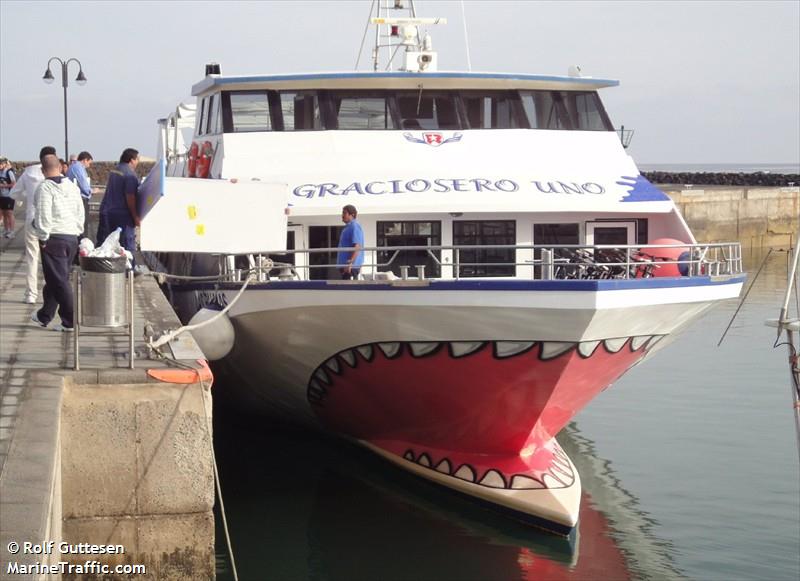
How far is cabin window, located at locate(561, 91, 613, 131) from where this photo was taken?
14656mm

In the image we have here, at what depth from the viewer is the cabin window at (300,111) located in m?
14.2

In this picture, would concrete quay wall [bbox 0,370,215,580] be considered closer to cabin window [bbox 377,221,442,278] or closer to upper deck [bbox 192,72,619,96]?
cabin window [bbox 377,221,442,278]

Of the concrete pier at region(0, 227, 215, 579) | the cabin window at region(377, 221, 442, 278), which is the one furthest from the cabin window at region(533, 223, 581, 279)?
the concrete pier at region(0, 227, 215, 579)

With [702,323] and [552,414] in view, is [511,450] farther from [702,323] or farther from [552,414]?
[702,323]

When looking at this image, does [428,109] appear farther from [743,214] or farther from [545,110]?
[743,214]

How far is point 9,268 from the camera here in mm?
16828

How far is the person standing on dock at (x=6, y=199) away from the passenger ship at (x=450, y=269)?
24.6 feet

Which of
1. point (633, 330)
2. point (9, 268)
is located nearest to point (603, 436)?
point (633, 330)

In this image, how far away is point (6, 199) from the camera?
21.4m

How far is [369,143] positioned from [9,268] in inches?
247

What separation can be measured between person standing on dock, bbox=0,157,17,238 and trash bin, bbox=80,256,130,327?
41.8 feet

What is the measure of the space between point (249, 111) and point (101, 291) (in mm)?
5854

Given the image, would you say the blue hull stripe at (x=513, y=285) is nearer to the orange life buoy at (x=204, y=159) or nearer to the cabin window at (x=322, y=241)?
the cabin window at (x=322, y=241)

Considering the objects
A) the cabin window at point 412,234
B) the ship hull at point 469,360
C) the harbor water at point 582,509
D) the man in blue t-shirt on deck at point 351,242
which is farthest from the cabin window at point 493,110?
the harbor water at point 582,509
